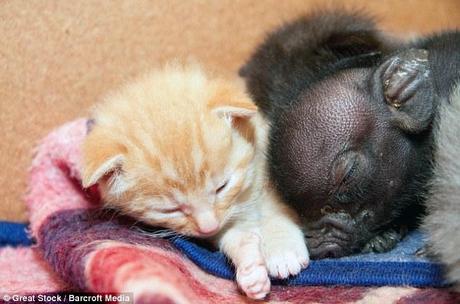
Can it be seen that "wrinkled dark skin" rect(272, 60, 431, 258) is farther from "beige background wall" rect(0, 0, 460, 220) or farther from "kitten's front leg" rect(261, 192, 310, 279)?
"beige background wall" rect(0, 0, 460, 220)

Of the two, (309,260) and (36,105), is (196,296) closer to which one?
(309,260)

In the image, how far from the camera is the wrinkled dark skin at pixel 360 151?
1442 mm

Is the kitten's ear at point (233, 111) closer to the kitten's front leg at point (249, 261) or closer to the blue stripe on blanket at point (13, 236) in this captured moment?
the kitten's front leg at point (249, 261)

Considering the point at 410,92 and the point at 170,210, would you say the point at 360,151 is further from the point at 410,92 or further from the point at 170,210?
the point at 170,210

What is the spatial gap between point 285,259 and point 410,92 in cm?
47

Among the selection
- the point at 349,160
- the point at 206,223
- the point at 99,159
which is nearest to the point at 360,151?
the point at 349,160

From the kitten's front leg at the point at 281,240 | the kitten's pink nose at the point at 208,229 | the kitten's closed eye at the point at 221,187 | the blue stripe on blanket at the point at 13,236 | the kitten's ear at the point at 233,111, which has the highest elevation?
the kitten's ear at the point at 233,111

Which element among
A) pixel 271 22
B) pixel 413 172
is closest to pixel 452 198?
pixel 413 172

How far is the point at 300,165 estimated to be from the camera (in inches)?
57.5

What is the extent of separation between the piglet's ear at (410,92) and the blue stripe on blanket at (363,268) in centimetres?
26

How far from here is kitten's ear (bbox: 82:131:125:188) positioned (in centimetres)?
128

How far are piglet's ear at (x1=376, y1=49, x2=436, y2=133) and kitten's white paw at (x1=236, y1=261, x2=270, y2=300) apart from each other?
0.47m

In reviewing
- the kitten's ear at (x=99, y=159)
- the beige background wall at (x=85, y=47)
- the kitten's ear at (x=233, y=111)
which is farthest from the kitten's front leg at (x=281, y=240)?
the beige background wall at (x=85, y=47)

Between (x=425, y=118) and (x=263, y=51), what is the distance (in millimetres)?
608
